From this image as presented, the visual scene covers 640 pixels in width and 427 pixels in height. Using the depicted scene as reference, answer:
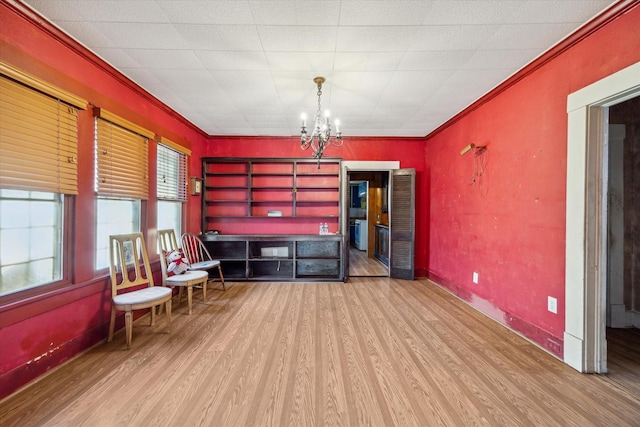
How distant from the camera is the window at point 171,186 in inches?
140

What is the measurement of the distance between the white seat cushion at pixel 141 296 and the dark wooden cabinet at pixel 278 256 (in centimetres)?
196

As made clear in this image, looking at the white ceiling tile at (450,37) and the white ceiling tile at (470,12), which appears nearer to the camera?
the white ceiling tile at (470,12)

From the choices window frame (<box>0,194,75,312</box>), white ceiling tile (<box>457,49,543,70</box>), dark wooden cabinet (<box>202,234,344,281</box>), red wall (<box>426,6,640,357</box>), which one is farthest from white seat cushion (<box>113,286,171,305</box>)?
white ceiling tile (<box>457,49,543,70</box>)

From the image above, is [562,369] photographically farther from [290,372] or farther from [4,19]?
[4,19]

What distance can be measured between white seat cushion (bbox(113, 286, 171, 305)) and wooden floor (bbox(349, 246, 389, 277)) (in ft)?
11.0

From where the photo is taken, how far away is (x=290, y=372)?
6.52 ft

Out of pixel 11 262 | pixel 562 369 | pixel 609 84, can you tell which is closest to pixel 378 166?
pixel 609 84

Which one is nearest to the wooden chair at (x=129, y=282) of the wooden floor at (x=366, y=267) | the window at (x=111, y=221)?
the window at (x=111, y=221)

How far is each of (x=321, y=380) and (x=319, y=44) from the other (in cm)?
261

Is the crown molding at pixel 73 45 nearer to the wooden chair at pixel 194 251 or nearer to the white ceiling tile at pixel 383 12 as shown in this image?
the wooden chair at pixel 194 251

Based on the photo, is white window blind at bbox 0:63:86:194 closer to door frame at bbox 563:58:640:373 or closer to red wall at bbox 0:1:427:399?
red wall at bbox 0:1:427:399

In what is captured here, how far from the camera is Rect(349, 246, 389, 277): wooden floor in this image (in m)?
5.19

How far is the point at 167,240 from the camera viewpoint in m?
3.58

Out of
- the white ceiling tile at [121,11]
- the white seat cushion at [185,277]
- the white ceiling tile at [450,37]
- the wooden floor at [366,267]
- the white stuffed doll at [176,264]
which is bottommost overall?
the wooden floor at [366,267]
